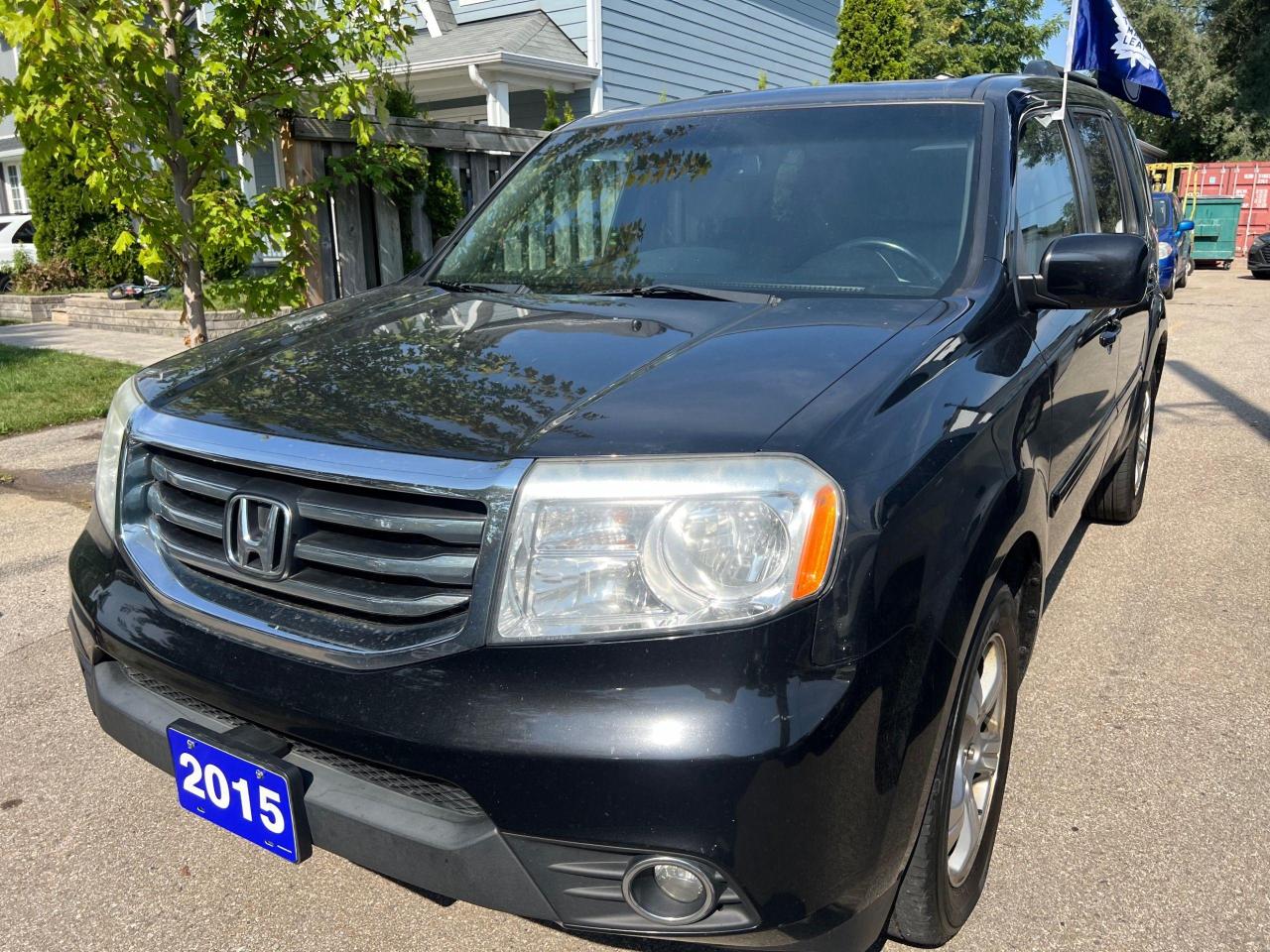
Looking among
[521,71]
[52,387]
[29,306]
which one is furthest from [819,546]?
[29,306]

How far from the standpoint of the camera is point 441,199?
30.0 ft

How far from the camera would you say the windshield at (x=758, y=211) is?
9.09 feet

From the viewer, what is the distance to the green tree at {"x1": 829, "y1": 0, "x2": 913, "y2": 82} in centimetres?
1861

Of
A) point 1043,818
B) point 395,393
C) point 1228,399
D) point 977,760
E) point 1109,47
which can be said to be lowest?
point 1228,399

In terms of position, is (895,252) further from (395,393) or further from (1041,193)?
(395,393)

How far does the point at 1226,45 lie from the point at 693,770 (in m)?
36.2

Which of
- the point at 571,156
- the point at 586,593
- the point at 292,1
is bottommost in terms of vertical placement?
the point at 586,593

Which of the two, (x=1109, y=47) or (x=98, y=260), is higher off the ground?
(x=1109, y=47)

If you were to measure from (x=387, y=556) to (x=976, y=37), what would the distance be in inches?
1131

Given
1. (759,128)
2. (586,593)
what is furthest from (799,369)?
(759,128)

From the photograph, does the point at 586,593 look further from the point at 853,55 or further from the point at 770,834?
the point at 853,55

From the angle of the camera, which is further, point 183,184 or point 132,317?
point 132,317

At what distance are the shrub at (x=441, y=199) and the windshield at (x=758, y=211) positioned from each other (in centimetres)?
594

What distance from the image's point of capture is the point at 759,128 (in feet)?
10.5
